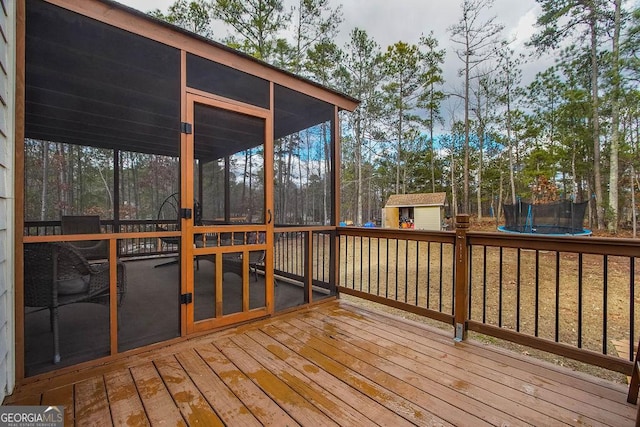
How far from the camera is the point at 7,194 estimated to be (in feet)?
5.19

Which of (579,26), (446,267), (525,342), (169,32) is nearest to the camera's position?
(525,342)

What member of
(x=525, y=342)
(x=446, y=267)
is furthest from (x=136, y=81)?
(x=446, y=267)

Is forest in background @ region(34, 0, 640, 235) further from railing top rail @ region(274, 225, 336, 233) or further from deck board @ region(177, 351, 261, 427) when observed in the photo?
deck board @ region(177, 351, 261, 427)

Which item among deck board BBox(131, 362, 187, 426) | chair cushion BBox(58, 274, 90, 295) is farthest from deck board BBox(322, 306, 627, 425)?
chair cushion BBox(58, 274, 90, 295)

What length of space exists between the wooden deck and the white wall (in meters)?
0.25

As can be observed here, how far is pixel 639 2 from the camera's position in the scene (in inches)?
358

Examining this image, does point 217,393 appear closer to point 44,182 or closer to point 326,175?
point 44,182

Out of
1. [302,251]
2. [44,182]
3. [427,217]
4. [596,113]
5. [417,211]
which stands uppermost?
[596,113]

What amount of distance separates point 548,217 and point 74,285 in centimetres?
1249

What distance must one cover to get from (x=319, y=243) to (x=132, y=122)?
2.70 metres

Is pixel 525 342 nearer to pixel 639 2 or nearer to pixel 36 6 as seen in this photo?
pixel 36 6

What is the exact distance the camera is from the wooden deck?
1437 mm

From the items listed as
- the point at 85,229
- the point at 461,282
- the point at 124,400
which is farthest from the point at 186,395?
the point at 461,282

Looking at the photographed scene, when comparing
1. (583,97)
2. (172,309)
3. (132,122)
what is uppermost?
(583,97)
